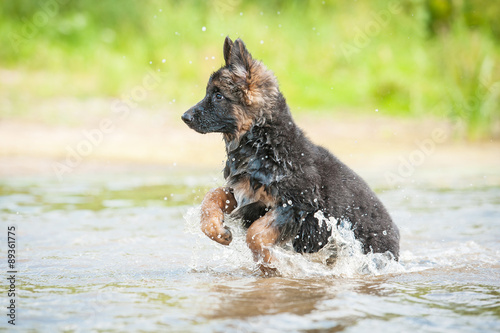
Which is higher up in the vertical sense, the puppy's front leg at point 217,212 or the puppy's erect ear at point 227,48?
the puppy's erect ear at point 227,48

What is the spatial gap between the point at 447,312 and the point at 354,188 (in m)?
1.38

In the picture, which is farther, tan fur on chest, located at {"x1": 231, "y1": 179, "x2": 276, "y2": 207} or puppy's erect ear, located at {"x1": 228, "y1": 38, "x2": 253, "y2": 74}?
puppy's erect ear, located at {"x1": 228, "y1": 38, "x2": 253, "y2": 74}

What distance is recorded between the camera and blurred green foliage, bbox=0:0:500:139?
42.2ft

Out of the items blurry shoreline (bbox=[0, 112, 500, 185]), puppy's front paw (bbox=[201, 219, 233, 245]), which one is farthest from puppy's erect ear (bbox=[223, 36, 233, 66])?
blurry shoreline (bbox=[0, 112, 500, 185])

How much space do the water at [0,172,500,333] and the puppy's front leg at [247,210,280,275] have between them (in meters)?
0.13

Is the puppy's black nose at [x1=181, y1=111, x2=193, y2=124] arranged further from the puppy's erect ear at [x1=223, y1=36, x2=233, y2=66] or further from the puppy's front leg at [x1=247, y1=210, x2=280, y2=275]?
the puppy's front leg at [x1=247, y1=210, x2=280, y2=275]

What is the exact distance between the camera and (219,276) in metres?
4.88

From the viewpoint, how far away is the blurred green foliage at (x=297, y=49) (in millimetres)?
12875

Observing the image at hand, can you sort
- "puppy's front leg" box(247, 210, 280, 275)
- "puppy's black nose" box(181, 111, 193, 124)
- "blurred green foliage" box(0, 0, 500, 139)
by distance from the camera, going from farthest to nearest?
"blurred green foliage" box(0, 0, 500, 139) < "puppy's black nose" box(181, 111, 193, 124) < "puppy's front leg" box(247, 210, 280, 275)

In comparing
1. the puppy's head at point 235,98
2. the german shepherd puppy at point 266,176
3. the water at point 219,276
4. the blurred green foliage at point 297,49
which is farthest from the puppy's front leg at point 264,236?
the blurred green foliage at point 297,49

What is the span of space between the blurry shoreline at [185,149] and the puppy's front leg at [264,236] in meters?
5.06

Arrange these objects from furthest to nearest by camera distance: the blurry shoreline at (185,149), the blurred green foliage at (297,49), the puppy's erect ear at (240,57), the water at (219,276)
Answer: the blurred green foliage at (297,49)
the blurry shoreline at (185,149)
the puppy's erect ear at (240,57)
the water at (219,276)

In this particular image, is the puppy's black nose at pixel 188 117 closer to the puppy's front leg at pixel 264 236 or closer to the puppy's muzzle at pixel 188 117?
the puppy's muzzle at pixel 188 117

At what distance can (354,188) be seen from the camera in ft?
16.6
